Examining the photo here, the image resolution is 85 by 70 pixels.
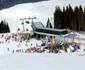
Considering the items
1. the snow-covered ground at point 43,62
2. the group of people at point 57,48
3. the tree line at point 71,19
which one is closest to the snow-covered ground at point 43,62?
Answer: the snow-covered ground at point 43,62

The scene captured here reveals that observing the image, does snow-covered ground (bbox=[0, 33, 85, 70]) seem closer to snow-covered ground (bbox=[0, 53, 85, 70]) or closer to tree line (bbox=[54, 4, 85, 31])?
snow-covered ground (bbox=[0, 53, 85, 70])

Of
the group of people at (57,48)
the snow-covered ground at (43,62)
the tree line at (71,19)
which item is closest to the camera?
the snow-covered ground at (43,62)

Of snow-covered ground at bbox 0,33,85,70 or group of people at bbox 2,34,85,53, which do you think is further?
group of people at bbox 2,34,85,53

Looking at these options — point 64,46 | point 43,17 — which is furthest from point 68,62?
point 43,17

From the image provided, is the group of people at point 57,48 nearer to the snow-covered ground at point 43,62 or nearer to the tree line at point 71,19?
the snow-covered ground at point 43,62

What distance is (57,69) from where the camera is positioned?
68.9 feet

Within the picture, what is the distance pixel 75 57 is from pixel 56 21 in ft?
215

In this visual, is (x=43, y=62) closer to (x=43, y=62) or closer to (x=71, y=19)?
(x=43, y=62)

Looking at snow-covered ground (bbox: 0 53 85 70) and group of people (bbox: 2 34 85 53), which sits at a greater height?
snow-covered ground (bbox: 0 53 85 70)

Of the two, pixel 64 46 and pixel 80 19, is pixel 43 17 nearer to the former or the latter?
pixel 80 19

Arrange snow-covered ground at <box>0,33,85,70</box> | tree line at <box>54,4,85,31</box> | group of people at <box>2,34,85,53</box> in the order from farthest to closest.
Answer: tree line at <box>54,4,85,31</box> → group of people at <box>2,34,85,53</box> → snow-covered ground at <box>0,33,85,70</box>

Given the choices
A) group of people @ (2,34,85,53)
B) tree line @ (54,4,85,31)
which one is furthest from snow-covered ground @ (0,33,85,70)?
tree line @ (54,4,85,31)

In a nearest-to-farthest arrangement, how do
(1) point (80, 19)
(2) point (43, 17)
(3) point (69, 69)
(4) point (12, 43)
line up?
1. (3) point (69, 69)
2. (4) point (12, 43)
3. (1) point (80, 19)
4. (2) point (43, 17)

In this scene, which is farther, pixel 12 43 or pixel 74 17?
pixel 74 17
